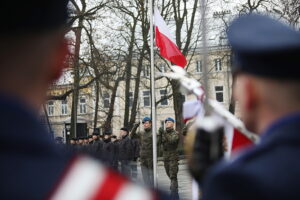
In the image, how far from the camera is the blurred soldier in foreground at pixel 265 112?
157 cm

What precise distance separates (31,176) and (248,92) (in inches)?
32.3

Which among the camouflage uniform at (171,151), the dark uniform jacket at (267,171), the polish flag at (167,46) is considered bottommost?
the camouflage uniform at (171,151)

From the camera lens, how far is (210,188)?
1628 mm

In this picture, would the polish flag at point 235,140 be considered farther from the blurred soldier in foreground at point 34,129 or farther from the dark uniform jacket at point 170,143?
the dark uniform jacket at point 170,143

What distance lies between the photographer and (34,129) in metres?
1.21

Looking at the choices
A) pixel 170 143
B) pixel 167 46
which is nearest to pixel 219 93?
pixel 170 143

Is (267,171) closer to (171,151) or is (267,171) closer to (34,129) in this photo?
(34,129)

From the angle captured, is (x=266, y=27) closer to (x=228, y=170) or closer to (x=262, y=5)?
(x=228, y=170)

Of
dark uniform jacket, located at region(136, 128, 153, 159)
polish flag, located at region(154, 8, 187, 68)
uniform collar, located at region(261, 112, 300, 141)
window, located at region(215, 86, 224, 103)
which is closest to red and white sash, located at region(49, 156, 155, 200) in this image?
uniform collar, located at region(261, 112, 300, 141)

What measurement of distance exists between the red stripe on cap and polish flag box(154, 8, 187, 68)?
556 inches

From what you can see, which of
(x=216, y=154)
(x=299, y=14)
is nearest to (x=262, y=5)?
(x=299, y=14)

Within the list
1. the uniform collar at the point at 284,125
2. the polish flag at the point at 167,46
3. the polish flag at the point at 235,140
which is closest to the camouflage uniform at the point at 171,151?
the polish flag at the point at 167,46

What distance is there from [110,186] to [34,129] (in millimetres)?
180

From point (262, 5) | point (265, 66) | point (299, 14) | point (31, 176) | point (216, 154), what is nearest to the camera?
point (31, 176)
